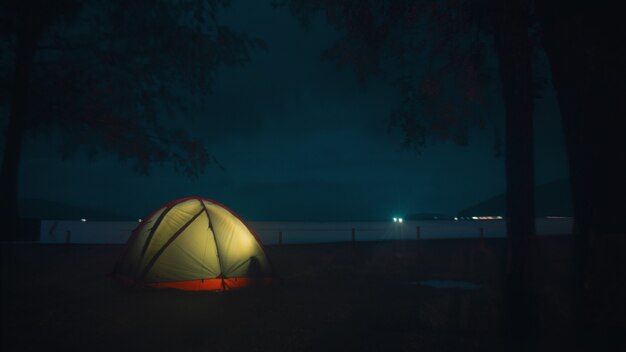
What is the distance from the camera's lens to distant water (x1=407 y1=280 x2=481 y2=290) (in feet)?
40.4

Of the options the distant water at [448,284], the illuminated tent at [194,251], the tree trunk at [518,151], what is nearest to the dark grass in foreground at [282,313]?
the distant water at [448,284]

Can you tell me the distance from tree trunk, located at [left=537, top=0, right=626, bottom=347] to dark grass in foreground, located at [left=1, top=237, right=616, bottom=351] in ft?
5.03

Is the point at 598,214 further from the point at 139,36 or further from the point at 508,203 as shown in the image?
the point at 139,36

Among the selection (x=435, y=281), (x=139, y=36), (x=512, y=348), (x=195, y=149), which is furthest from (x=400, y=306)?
(x=139, y=36)

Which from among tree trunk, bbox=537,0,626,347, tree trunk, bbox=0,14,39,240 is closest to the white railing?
tree trunk, bbox=0,14,39,240

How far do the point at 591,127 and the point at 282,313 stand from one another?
5870 millimetres

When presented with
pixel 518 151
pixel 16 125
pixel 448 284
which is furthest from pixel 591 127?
pixel 16 125

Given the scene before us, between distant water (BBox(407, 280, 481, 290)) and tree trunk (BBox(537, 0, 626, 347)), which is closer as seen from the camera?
tree trunk (BBox(537, 0, 626, 347))

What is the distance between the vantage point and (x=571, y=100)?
5734mm

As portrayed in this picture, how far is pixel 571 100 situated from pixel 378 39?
7.58 metres

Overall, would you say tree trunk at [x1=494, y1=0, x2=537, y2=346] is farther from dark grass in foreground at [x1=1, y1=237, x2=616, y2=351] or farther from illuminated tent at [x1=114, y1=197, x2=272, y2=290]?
illuminated tent at [x1=114, y1=197, x2=272, y2=290]

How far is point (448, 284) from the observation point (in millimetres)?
12758

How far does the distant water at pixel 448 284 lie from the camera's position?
1233cm

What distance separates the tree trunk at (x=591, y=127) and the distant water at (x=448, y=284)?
21.3 ft
